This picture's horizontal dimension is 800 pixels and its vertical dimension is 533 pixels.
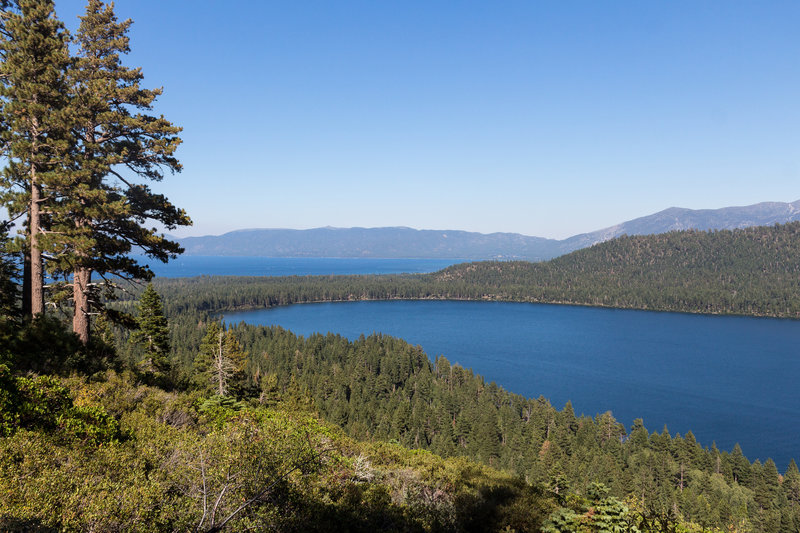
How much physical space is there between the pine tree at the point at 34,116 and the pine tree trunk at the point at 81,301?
4.76ft

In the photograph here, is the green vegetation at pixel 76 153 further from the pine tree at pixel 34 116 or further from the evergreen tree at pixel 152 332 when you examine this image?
the evergreen tree at pixel 152 332

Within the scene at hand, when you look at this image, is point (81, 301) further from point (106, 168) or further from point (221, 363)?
point (221, 363)

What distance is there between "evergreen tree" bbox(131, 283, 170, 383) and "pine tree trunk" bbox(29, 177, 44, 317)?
13135mm

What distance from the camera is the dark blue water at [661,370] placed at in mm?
84125

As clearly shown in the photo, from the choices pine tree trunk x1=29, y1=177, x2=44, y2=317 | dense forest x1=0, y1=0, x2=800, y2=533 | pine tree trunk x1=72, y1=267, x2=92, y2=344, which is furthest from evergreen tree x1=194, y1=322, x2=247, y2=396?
pine tree trunk x1=29, y1=177, x2=44, y2=317

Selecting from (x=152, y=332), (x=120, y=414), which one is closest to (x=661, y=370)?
(x=152, y=332)

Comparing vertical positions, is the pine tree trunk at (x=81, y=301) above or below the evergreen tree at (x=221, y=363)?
above

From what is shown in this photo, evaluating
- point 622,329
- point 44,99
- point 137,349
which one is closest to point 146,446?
point 44,99

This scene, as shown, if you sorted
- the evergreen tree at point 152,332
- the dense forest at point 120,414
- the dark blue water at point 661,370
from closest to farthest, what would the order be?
the dense forest at point 120,414, the evergreen tree at point 152,332, the dark blue water at point 661,370

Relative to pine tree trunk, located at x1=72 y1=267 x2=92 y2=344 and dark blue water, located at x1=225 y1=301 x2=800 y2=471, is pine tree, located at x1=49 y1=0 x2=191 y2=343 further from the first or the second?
dark blue water, located at x1=225 y1=301 x2=800 y2=471

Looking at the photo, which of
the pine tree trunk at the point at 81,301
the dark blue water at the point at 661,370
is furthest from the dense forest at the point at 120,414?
the dark blue water at the point at 661,370

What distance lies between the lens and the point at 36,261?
61.9 ft

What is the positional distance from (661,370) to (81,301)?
14461 cm

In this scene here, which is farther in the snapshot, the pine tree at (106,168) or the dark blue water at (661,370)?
the dark blue water at (661,370)
